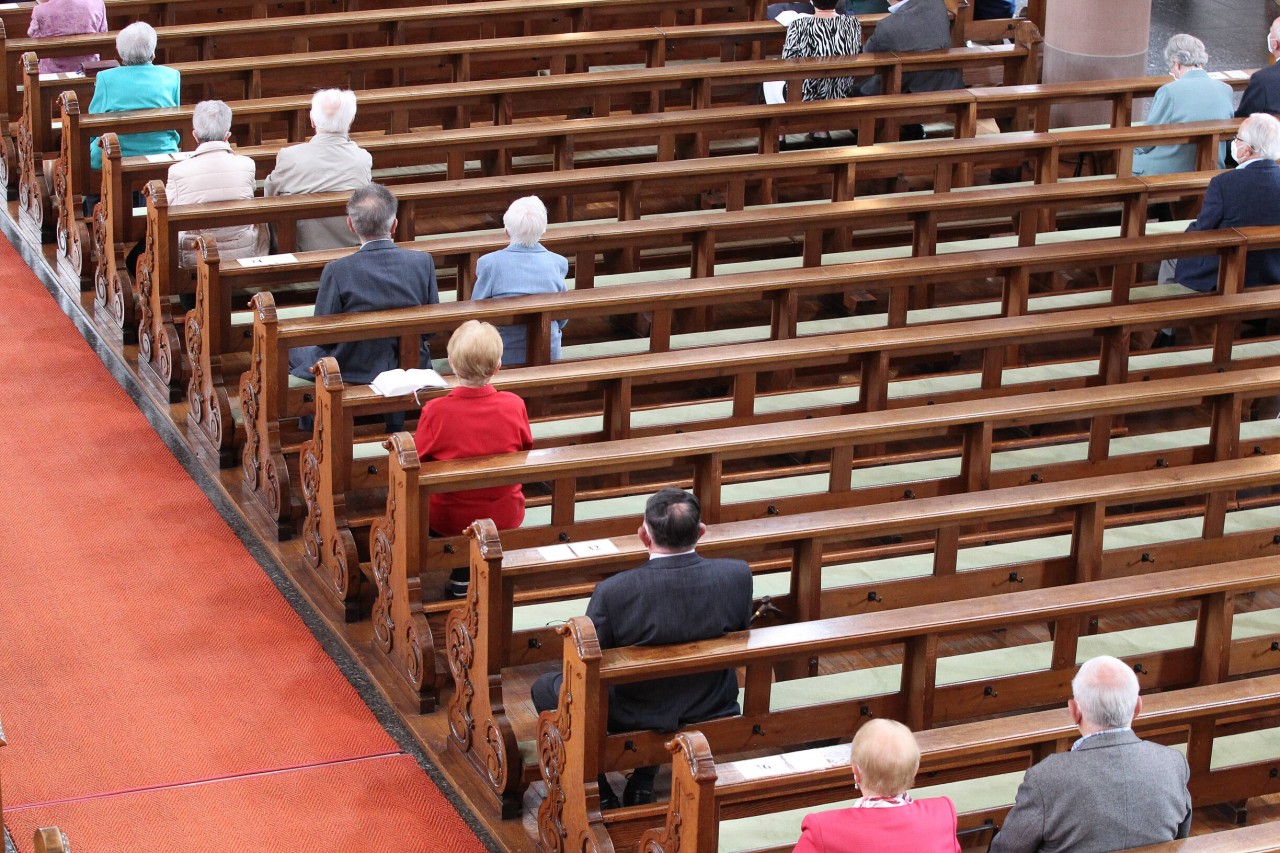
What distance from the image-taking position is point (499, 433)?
4.97 meters

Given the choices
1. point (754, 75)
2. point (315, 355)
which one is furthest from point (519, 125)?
point (315, 355)

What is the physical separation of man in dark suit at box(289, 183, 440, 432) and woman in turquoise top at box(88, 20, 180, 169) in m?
1.91

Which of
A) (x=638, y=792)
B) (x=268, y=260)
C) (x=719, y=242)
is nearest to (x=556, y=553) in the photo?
(x=638, y=792)

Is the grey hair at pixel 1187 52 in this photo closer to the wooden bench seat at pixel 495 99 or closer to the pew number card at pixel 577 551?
the wooden bench seat at pixel 495 99

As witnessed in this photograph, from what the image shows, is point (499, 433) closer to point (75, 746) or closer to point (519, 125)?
point (75, 746)

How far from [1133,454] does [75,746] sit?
130 inches

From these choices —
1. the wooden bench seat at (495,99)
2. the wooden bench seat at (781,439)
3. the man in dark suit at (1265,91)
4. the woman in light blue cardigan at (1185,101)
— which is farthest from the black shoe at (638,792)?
the man in dark suit at (1265,91)

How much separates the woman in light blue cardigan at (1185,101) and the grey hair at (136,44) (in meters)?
4.30

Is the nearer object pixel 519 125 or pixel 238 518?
pixel 238 518

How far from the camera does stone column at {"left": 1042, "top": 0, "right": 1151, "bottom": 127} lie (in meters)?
9.04

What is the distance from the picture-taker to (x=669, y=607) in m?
4.13

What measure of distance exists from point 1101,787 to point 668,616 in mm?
1086

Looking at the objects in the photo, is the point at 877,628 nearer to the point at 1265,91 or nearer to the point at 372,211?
the point at 372,211

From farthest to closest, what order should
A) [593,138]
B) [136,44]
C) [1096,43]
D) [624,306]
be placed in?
1. [1096,43]
2. [593,138]
3. [136,44]
4. [624,306]
